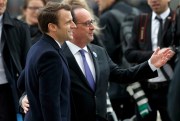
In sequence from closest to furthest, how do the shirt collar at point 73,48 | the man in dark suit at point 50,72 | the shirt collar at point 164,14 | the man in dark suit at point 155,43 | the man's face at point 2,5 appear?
the man in dark suit at point 50,72 < the shirt collar at point 73,48 < the man's face at point 2,5 < the man in dark suit at point 155,43 < the shirt collar at point 164,14

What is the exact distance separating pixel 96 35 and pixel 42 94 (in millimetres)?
2998

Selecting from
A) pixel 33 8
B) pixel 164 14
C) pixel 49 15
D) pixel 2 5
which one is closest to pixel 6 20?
pixel 2 5

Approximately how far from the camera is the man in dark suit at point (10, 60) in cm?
771

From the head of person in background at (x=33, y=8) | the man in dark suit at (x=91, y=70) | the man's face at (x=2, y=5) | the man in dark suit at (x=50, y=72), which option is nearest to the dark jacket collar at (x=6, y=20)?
the man's face at (x=2, y=5)

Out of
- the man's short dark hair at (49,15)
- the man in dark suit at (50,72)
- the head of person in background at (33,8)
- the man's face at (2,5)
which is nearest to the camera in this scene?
the man in dark suit at (50,72)

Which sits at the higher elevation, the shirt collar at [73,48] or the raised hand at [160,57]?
the shirt collar at [73,48]

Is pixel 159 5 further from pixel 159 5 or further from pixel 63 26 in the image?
pixel 63 26

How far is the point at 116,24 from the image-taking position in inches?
393

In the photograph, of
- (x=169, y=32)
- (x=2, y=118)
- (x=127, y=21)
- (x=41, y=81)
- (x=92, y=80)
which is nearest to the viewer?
(x=41, y=81)

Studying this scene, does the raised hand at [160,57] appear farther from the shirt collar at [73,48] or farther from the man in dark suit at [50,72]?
the man in dark suit at [50,72]

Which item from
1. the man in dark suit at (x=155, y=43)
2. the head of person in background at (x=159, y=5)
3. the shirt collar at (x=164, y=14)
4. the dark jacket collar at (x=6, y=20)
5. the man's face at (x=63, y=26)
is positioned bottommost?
the man in dark suit at (x=155, y=43)

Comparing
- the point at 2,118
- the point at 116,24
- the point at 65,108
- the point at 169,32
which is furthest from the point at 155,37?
the point at 65,108

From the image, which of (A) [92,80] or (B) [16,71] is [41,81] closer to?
(A) [92,80]

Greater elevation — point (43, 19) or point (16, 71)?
point (43, 19)
